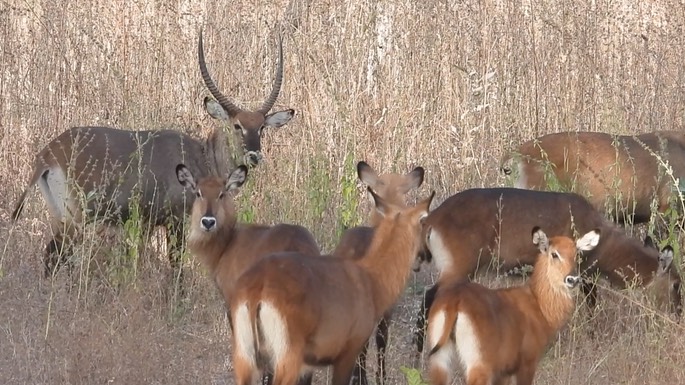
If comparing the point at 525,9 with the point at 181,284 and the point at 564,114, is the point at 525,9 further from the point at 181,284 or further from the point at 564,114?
the point at 181,284

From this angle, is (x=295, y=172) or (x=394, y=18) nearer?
(x=295, y=172)

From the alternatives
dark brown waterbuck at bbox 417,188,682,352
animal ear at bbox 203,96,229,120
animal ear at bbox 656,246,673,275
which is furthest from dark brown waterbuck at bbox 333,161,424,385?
animal ear at bbox 203,96,229,120

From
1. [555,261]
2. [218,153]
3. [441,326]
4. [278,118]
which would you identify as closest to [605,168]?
[278,118]

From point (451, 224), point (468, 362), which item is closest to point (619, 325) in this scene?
point (451, 224)

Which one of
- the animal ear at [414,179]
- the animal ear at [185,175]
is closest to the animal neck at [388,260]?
the animal ear at [414,179]

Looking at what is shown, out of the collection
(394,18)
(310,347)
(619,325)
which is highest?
(394,18)

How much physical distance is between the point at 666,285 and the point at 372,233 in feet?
7.05

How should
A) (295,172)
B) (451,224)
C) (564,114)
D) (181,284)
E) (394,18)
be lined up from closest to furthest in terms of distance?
(451,224), (181,284), (295,172), (564,114), (394,18)

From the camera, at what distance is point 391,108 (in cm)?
984

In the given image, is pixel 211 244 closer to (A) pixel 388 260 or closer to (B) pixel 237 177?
(B) pixel 237 177

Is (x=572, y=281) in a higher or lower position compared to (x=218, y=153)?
lower

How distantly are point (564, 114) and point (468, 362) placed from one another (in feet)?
15.2

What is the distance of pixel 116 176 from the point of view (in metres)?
8.22

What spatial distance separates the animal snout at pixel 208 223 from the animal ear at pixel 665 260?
263cm
